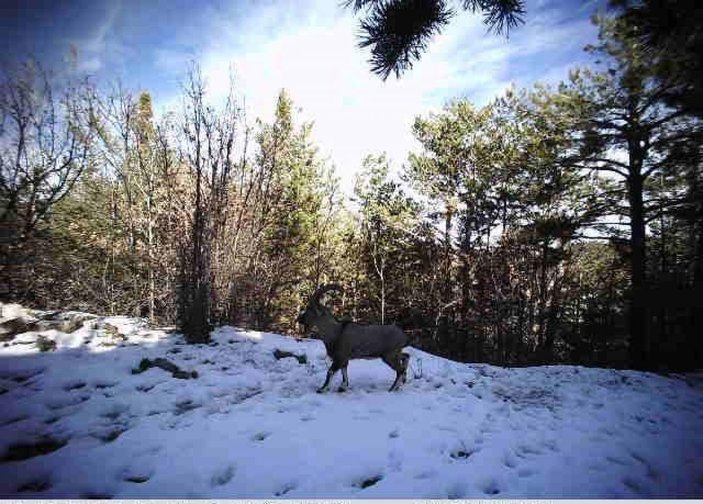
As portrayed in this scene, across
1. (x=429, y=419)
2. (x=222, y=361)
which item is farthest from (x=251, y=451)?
(x=222, y=361)

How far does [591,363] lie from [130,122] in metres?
21.2

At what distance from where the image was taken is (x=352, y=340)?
4371 millimetres

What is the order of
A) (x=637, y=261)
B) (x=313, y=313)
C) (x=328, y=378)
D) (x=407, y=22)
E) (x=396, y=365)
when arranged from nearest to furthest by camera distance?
(x=407, y=22)
(x=328, y=378)
(x=396, y=365)
(x=313, y=313)
(x=637, y=261)

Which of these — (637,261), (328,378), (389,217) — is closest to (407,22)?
(328,378)

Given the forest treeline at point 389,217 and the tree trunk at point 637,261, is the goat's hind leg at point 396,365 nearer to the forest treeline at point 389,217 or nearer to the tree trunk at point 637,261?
the forest treeline at point 389,217

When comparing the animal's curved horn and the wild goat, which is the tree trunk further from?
the animal's curved horn

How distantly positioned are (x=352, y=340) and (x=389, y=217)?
10314 millimetres

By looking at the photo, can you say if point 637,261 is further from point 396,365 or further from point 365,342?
point 365,342

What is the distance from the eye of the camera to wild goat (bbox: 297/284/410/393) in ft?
14.3

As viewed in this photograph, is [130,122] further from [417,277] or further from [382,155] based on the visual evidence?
[417,277]

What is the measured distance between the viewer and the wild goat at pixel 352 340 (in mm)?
4348

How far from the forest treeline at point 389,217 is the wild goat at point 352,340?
45.3 inches

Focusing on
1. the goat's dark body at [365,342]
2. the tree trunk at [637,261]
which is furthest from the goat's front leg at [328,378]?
the tree trunk at [637,261]

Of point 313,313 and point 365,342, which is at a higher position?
point 313,313
